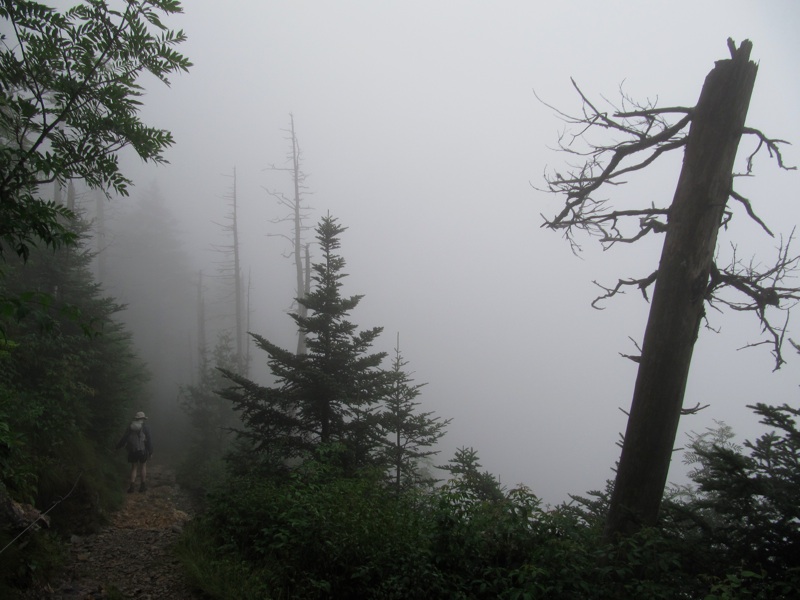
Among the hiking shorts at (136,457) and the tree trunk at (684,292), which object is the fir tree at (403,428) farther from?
the hiking shorts at (136,457)

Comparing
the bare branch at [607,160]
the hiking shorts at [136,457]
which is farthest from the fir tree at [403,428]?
the hiking shorts at [136,457]

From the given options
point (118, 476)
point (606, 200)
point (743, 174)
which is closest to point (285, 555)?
point (606, 200)

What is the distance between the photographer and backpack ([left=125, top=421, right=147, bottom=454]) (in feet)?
35.8

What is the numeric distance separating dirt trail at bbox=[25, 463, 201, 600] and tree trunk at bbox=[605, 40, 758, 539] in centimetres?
516

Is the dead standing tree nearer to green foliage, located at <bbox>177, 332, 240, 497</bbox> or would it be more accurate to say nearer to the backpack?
the backpack

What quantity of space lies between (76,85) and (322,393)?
6.98 meters

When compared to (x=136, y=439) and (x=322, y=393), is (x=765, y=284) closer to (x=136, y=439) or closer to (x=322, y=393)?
(x=322, y=393)

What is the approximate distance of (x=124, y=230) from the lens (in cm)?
4238

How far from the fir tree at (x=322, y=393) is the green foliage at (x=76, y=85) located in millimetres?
5722

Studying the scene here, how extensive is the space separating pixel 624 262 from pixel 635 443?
15153cm

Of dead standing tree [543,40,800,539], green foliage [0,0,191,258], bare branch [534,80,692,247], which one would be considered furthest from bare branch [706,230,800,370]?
green foliage [0,0,191,258]

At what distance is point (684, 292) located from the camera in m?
4.22

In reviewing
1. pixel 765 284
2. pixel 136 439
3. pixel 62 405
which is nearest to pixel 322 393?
pixel 136 439

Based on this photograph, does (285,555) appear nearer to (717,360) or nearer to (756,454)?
(756,454)
